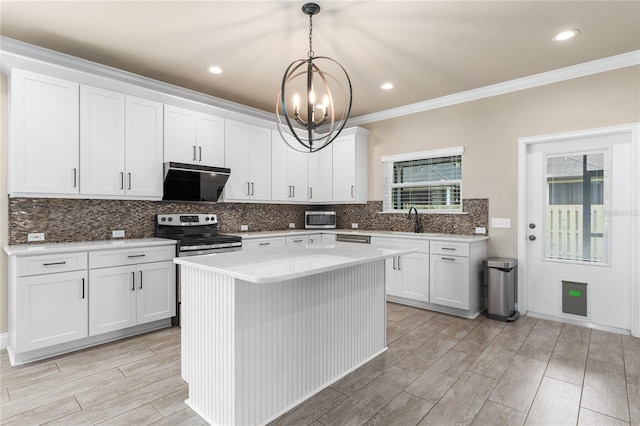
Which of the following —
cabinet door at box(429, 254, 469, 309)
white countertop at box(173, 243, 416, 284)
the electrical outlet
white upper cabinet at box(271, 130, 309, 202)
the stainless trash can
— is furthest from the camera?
white upper cabinet at box(271, 130, 309, 202)

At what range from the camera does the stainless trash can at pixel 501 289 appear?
12.2ft

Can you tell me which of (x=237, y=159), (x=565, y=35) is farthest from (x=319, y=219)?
(x=565, y=35)

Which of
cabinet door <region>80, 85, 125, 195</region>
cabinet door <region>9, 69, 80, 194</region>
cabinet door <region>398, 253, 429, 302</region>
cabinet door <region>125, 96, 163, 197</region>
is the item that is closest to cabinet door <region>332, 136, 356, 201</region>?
cabinet door <region>398, 253, 429, 302</region>

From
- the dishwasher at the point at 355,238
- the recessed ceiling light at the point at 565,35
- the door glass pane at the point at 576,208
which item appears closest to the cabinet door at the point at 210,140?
the dishwasher at the point at 355,238

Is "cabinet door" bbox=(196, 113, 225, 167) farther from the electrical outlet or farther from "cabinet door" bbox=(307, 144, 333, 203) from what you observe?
the electrical outlet

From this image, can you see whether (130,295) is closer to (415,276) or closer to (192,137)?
(192,137)

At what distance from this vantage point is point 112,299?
3094 millimetres

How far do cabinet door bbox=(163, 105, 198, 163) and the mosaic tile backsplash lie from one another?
63 cm

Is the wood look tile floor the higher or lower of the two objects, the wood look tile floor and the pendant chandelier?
the lower

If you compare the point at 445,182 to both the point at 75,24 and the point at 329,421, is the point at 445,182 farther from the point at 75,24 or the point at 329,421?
the point at 75,24

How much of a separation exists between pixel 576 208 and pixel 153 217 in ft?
15.6

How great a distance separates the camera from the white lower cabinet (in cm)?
300

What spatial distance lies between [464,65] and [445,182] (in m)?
1.59

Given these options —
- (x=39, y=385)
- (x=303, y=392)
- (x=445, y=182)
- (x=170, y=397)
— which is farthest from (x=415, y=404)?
(x=445, y=182)
